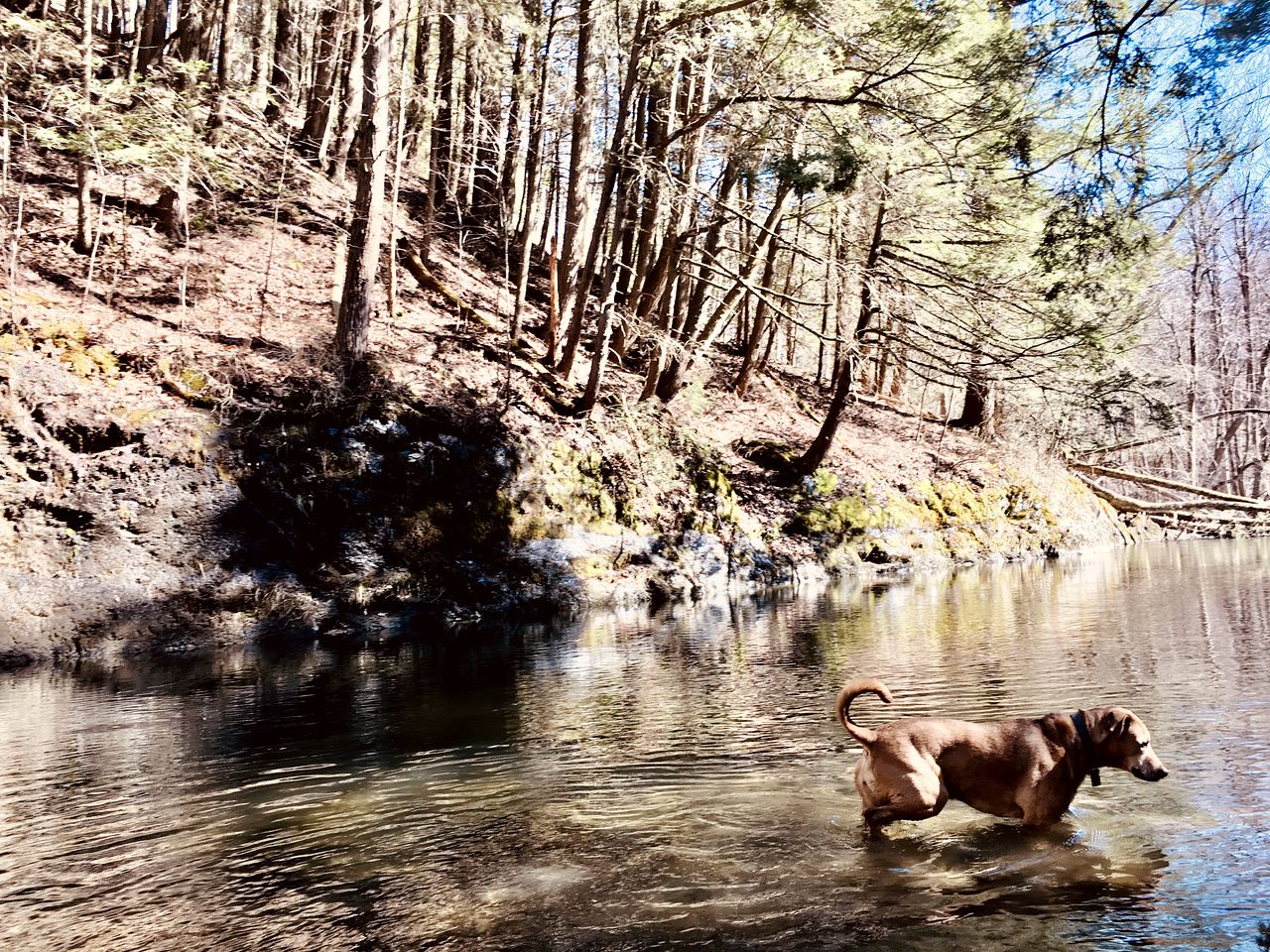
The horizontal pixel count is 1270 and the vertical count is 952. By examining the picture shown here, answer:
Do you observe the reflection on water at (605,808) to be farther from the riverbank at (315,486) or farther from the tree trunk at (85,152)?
the tree trunk at (85,152)

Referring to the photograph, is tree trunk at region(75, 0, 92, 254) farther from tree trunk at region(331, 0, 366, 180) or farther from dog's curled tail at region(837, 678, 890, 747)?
dog's curled tail at region(837, 678, 890, 747)

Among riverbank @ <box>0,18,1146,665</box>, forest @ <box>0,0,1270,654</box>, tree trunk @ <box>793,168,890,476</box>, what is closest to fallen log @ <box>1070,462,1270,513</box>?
forest @ <box>0,0,1270,654</box>

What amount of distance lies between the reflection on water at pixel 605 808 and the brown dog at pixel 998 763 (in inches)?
8.2

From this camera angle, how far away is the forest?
8789 millimetres

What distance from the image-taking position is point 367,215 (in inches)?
680

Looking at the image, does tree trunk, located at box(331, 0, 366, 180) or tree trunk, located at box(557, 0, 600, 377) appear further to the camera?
tree trunk, located at box(331, 0, 366, 180)

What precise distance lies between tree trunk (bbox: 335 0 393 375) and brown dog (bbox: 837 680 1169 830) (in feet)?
45.9

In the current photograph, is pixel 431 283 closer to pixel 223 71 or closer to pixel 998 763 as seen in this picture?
pixel 223 71

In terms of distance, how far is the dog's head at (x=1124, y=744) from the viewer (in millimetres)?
5301

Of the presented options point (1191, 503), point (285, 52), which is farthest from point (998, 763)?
point (1191, 503)

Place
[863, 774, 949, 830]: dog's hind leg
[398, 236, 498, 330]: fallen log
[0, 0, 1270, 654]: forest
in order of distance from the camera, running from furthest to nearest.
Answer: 1. [398, 236, 498, 330]: fallen log
2. [0, 0, 1270, 654]: forest
3. [863, 774, 949, 830]: dog's hind leg

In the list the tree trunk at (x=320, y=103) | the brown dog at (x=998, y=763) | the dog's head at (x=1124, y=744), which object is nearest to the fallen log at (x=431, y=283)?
the tree trunk at (x=320, y=103)

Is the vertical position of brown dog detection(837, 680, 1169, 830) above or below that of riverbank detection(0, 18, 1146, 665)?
below

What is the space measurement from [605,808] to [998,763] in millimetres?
2432
